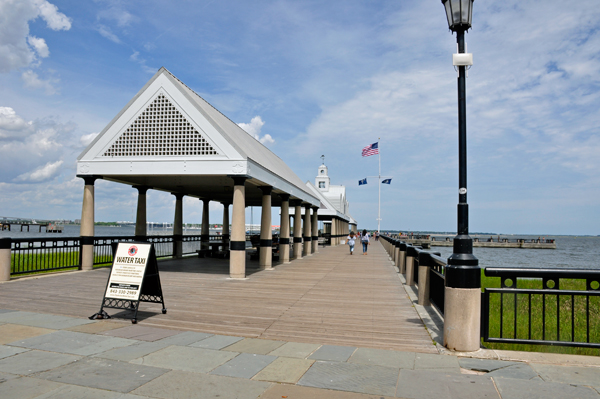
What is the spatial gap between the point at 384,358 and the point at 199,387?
8.45 ft

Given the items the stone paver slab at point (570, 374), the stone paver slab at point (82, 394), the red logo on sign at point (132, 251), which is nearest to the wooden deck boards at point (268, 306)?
the red logo on sign at point (132, 251)

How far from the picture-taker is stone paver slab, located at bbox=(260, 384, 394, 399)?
15.0 feet

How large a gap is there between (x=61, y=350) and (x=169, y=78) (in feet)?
37.4

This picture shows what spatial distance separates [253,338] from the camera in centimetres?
705

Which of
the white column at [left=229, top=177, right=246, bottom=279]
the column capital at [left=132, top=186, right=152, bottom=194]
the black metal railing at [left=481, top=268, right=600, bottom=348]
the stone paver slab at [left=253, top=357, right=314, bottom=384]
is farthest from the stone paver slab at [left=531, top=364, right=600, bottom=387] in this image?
the column capital at [left=132, top=186, right=152, bottom=194]

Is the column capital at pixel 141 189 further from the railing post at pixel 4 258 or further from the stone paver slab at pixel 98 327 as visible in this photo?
the stone paver slab at pixel 98 327

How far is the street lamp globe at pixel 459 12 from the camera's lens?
675cm

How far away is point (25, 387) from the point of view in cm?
476

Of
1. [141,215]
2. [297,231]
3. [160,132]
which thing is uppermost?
[160,132]

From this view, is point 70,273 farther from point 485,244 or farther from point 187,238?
point 485,244

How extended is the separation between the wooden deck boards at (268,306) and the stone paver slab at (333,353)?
401 mm

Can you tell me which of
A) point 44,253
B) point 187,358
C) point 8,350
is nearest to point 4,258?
point 44,253

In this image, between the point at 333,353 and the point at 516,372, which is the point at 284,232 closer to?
the point at 333,353

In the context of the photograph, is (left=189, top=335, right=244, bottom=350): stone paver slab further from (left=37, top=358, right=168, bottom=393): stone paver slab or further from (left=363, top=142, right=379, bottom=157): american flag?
(left=363, top=142, right=379, bottom=157): american flag
